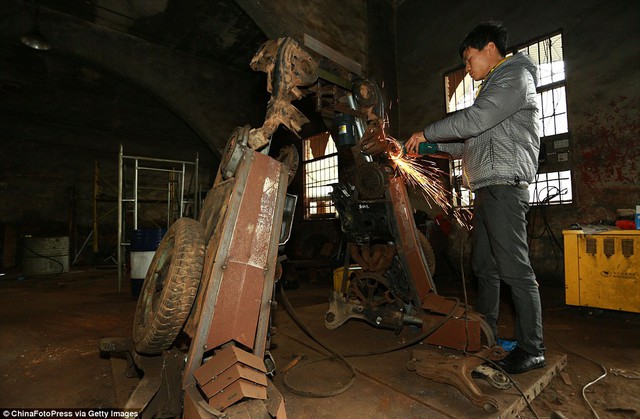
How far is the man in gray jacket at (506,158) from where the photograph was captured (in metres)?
1.87

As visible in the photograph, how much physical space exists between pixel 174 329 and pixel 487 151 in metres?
1.97

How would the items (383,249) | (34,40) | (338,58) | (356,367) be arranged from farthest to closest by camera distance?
(34,40)
(338,58)
(383,249)
(356,367)

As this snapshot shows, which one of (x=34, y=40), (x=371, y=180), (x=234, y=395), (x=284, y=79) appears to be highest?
(x=34, y=40)

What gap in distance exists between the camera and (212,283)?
4.65ft

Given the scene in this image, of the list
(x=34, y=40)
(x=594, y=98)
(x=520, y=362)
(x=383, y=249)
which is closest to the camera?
(x=520, y=362)

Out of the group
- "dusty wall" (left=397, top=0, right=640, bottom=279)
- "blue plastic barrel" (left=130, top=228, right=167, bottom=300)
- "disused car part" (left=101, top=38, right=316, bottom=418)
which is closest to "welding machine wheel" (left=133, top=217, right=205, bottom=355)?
"disused car part" (left=101, top=38, right=316, bottom=418)

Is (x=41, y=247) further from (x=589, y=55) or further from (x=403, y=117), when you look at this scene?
(x=589, y=55)

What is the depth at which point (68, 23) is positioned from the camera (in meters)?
7.65

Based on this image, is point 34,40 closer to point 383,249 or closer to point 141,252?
point 141,252

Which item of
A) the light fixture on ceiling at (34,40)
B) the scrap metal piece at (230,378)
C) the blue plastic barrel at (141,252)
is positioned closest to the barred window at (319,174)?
the blue plastic barrel at (141,252)

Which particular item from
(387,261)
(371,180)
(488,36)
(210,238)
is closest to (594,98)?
(488,36)

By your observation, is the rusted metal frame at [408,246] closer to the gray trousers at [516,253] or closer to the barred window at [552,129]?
the gray trousers at [516,253]

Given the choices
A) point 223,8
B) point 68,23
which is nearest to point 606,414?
point 223,8

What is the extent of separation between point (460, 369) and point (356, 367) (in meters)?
0.64
